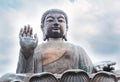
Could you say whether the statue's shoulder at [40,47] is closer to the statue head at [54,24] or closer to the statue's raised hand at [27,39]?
the statue head at [54,24]

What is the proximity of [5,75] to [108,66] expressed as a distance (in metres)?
1.67

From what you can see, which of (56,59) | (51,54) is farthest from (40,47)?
(56,59)

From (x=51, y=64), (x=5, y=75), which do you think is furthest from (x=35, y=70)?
(x=5, y=75)

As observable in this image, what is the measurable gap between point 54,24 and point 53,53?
567mm

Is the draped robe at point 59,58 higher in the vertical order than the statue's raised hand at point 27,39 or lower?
lower

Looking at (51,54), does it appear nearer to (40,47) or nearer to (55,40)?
(40,47)

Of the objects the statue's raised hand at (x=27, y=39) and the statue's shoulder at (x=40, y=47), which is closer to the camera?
the statue's raised hand at (x=27, y=39)

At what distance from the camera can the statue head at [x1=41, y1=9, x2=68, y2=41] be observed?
7133mm

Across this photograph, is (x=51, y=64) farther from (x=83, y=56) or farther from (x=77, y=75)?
(x=77, y=75)

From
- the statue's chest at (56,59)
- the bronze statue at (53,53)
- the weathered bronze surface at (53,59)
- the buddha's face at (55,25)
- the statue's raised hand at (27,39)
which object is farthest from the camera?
the buddha's face at (55,25)

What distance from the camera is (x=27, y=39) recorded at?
19.1ft

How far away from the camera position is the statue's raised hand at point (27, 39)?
19.1 feet

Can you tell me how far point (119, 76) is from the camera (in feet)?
19.8

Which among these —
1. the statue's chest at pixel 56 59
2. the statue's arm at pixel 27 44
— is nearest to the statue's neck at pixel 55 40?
the statue's chest at pixel 56 59
